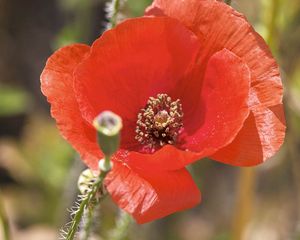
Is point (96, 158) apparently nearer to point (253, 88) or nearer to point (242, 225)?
point (253, 88)

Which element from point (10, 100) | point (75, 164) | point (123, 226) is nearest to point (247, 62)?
point (123, 226)

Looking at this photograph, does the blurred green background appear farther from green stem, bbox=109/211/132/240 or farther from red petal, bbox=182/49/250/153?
red petal, bbox=182/49/250/153

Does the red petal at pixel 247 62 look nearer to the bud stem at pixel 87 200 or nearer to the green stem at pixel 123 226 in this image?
the bud stem at pixel 87 200

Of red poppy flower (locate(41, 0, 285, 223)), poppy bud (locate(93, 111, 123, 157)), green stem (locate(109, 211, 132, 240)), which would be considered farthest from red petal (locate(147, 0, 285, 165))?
green stem (locate(109, 211, 132, 240))

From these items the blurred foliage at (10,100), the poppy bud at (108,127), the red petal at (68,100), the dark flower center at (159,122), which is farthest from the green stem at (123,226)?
the blurred foliage at (10,100)

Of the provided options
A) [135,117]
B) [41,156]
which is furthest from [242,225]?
[41,156]

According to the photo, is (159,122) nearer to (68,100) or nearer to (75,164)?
(68,100)
